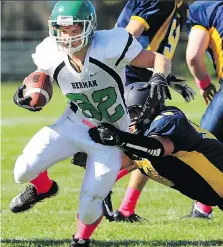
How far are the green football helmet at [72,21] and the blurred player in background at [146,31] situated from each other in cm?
116

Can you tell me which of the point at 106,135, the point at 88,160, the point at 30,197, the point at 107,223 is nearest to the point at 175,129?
the point at 106,135

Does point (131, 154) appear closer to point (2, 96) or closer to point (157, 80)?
point (157, 80)

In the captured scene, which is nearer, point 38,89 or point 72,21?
point 72,21

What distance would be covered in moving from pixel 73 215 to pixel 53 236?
870mm

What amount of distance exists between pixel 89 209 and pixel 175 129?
23.8 inches

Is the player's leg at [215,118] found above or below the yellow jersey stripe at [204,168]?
below

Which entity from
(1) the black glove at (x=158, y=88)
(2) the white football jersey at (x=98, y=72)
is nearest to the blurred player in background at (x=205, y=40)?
(2) the white football jersey at (x=98, y=72)

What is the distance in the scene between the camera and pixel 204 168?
4.03m

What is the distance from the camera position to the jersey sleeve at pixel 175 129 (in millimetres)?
3938

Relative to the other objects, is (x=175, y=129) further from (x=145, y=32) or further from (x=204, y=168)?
(x=145, y=32)

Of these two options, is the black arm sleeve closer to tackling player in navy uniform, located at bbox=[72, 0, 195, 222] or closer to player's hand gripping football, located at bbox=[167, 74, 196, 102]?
player's hand gripping football, located at bbox=[167, 74, 196, 102]

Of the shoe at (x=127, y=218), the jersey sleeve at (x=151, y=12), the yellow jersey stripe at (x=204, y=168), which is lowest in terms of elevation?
the shoe at (x=127, y=218)

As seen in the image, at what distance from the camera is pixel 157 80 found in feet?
12.4

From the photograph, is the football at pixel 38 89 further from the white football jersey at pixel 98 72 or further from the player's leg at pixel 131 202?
the player's leg at pixel 131 202
